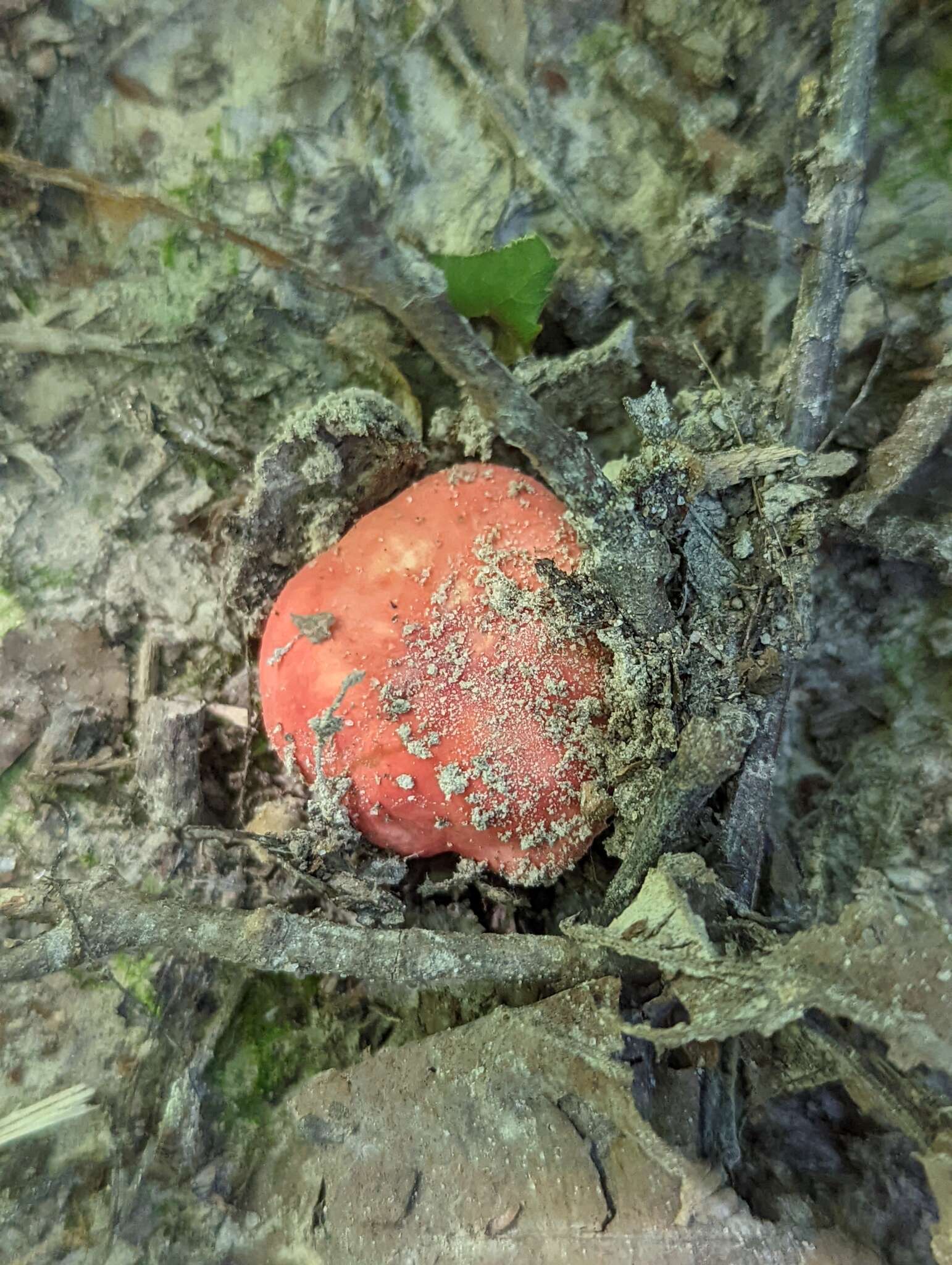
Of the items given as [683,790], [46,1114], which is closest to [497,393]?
[683,790]

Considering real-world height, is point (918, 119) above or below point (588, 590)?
above

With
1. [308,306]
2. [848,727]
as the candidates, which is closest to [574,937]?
[848,727]

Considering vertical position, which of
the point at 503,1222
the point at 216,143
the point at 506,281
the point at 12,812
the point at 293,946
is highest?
the point at 216,143

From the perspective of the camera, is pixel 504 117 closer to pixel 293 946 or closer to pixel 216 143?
pixel 216 143

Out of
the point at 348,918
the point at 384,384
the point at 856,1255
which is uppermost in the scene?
the point at 384,384

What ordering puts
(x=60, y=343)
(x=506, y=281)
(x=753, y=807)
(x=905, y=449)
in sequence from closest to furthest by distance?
(x=753, y=807) → (x=905, y=449) → (x=506, y=281) → (x=60, y=343)

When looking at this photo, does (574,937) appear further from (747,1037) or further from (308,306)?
(308,306)

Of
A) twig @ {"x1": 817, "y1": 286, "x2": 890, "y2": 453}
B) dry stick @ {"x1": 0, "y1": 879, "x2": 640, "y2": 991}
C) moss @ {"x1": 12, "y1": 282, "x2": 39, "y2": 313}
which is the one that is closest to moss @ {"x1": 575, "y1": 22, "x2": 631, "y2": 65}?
twig @ {"x1": 817, "y1": 286, "x2": 890, "y2": 453}
